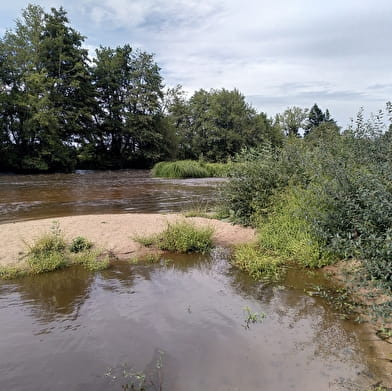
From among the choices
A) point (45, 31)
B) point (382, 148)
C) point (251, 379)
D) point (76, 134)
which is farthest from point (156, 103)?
point (251, 379)

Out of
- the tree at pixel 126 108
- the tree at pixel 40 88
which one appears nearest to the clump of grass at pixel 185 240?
the tree at pixel 40 88

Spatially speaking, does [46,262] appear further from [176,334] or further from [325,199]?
[325,199]

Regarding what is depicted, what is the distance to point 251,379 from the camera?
289cm

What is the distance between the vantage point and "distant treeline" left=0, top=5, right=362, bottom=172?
28.9 metres

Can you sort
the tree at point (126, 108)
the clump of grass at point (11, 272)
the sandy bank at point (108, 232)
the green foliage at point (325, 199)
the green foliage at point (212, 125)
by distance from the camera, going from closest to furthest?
the green foliage at point (325, 199), the clump of grass at point (11, 272), the sandy bank at point (108, 232), the tree at point (126, 108), the green foliage at point (212, 125)

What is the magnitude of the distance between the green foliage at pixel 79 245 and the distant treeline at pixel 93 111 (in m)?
12.1

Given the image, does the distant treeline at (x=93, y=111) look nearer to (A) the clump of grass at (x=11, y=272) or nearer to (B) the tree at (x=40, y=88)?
(B) the tree at (x=40, y=88)

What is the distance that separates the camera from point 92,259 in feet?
19.0

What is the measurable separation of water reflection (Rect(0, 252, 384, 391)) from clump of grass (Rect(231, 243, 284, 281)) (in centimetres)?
22

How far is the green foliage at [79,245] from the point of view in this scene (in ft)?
20.4

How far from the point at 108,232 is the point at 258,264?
355cm

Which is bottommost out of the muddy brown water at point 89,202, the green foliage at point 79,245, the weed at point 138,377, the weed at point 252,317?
the muddy brown water at point 89,202

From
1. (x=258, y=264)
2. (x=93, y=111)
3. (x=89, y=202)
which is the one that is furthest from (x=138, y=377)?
(x=93, y=111)

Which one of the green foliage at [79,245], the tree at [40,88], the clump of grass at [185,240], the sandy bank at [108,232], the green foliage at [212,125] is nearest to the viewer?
the green foliage at [79,245]
